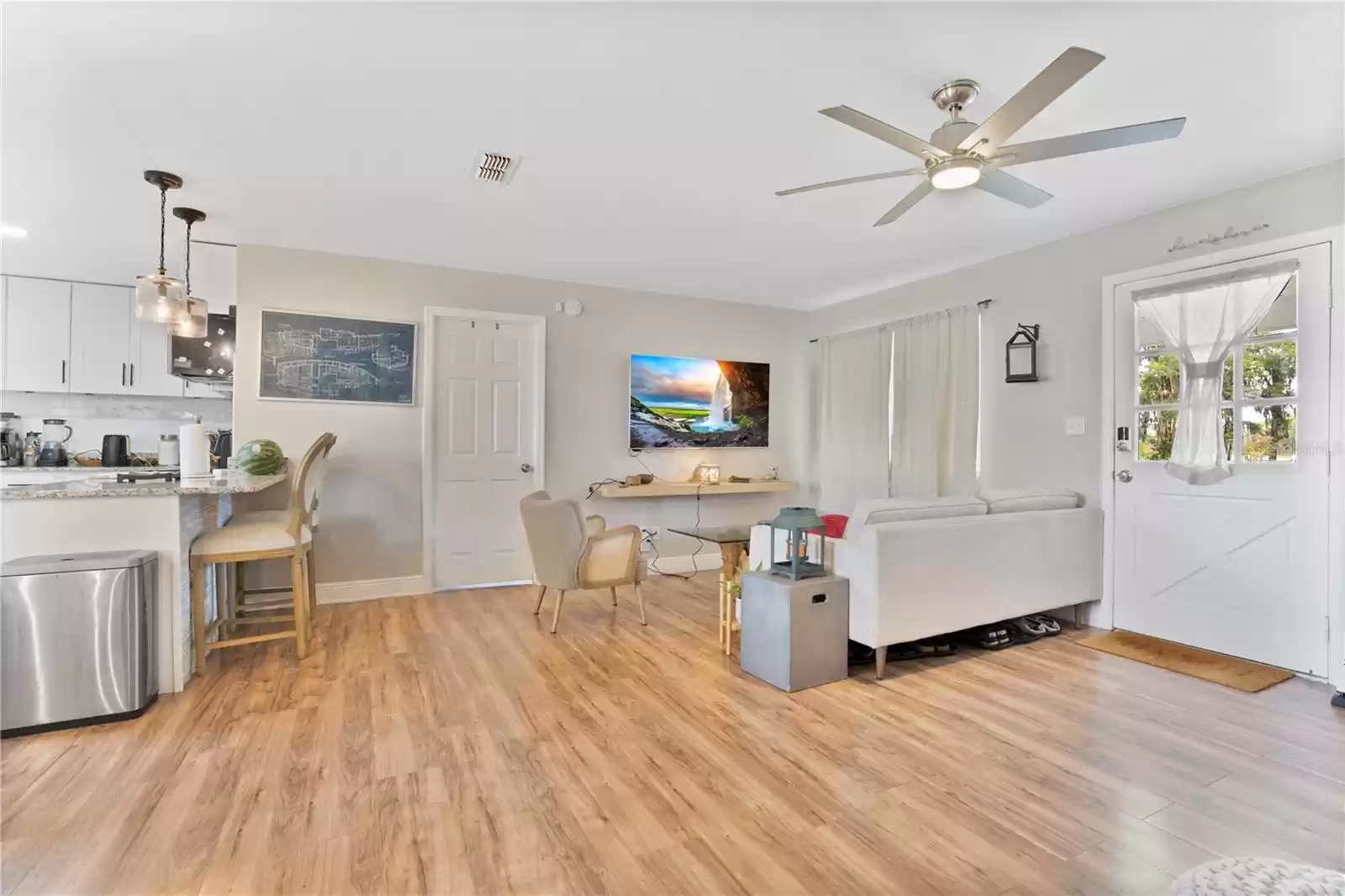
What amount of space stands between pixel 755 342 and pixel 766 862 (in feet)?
15.5

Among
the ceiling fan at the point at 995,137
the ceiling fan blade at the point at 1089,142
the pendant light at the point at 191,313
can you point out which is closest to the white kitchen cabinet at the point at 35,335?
the pendant light at the point at 191,313

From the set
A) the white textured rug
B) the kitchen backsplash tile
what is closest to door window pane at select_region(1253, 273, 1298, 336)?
the white textured rug

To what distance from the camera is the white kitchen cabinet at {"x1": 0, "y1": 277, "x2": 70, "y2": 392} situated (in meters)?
4.82

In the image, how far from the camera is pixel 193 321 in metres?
3.29

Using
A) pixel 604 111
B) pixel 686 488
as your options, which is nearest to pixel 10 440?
pixel 686 488

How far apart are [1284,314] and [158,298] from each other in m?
5.47

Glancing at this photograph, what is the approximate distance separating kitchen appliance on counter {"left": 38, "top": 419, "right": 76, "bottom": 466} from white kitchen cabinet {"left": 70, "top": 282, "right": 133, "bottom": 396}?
1.52 feet

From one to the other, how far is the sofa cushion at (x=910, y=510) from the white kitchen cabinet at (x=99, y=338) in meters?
5.92

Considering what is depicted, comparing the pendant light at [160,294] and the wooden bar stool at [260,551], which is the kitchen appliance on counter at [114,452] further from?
the pendant light at [160,294]

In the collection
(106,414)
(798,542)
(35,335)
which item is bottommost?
(798,542)

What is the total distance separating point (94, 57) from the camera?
2.11 meters

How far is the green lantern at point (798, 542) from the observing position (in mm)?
2789

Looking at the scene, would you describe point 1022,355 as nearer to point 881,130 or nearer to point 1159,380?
point 1159,380

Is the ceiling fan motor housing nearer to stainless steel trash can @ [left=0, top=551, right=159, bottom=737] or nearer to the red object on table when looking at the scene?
the red object on table
